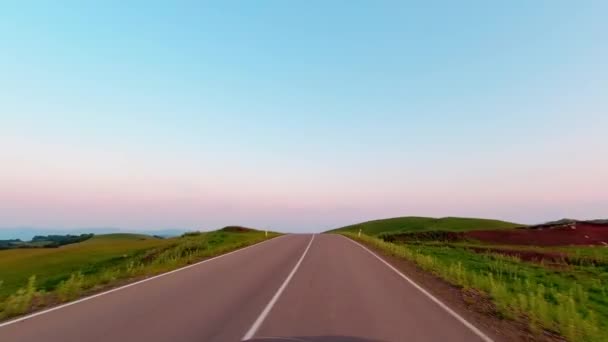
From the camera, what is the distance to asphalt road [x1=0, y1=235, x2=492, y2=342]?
25.2ft

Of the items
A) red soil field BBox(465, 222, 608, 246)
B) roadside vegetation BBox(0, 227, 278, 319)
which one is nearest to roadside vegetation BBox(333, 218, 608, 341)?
roadside vegetation BBox(0, 227, 278, 319)

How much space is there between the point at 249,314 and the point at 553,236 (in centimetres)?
5413

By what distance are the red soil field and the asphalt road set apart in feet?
144

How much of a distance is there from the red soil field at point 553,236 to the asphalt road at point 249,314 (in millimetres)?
43981

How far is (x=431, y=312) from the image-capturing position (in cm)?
1023

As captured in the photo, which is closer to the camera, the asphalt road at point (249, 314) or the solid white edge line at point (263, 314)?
the solid white edge line at point (263, 314)

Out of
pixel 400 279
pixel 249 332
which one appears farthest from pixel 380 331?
pixel 400 279

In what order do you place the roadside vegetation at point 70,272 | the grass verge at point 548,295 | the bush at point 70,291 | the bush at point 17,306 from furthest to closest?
the bush at point 70,291
the roadside vegetation at point 70,272
the bush at point 17,306
the grass verge at point 548,295

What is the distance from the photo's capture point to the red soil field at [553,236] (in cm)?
5241

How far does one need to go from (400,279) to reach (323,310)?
7.34m

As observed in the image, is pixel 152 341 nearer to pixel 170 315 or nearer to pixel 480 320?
pixel 170 315

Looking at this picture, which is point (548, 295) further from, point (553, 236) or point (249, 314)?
point (553, 236)

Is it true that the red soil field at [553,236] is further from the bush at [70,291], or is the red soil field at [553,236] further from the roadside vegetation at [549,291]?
the bush at [70,291]

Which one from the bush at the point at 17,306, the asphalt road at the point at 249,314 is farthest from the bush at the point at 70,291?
the asphalt road at the point at 249,314
